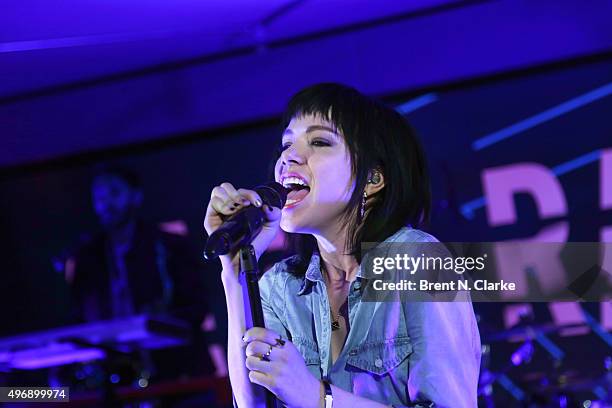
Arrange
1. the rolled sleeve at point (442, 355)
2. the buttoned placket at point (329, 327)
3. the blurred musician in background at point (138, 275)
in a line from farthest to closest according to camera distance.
Answer: the blurred musician in background at point (138, 275) → the buttoned placket at point (329, 327) → the rolled sleeve at point (442, 355)

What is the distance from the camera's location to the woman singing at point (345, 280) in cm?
172

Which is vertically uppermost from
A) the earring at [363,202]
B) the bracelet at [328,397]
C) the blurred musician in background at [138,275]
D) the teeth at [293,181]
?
the blurred musician in background at [138,275]

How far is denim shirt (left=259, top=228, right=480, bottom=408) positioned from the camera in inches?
68.5

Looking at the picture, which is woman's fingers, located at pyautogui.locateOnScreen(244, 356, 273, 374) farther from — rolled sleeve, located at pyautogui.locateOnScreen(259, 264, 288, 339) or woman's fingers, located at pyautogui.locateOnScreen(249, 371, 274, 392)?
rolled sleeve, located at pyautogui.locateOnScreen(259, 264, 288, 339)

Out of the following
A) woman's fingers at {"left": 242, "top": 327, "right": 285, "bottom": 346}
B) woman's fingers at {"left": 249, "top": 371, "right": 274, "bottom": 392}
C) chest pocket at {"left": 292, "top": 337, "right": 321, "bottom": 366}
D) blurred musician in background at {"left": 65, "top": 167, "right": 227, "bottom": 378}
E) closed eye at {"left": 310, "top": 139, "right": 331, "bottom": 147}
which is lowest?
woman's fingers at {"left": 249, "top": 371, "right": 274, "bottom": 392}

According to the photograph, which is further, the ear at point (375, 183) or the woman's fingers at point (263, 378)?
the ear at point (375, 183)

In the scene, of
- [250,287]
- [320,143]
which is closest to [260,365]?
[250,287]

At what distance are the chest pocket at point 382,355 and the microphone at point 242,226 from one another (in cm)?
37

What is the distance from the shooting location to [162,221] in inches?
200

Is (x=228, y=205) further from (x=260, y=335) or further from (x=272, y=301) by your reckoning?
(x=272, y=301)

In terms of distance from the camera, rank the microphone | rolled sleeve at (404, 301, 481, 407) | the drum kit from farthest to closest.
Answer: the drum kit < rolled sleeve at (404, 301, 481, 407) < the microphone

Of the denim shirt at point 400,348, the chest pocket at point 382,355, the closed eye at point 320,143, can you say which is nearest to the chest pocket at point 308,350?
the denim shirt at point 400,348

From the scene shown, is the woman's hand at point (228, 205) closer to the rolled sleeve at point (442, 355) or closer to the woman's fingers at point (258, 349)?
the woman's fingers at point (258, 349)

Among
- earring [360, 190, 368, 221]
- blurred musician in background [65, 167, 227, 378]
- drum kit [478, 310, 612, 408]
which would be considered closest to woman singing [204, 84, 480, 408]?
earring [360, 190, 368, 221]
